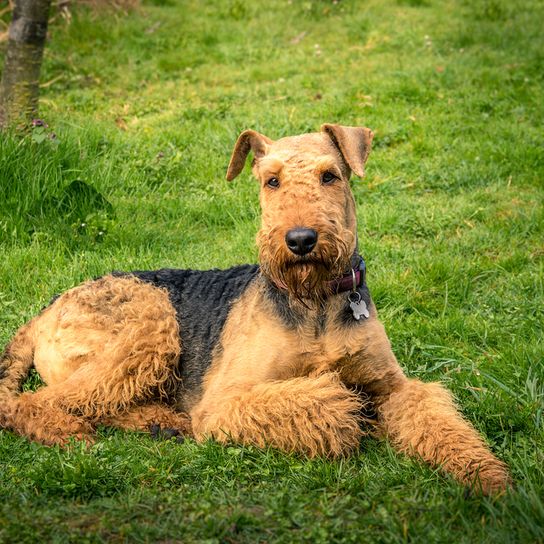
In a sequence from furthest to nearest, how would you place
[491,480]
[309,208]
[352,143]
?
1. [352,143]
2. [309,208]
3. [491,480]

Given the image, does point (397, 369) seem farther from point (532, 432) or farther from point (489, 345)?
point (489, 345)

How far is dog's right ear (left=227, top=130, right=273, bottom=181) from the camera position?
4105 millimetres

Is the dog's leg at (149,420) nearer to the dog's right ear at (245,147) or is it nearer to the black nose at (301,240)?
the black nose at (301,240)

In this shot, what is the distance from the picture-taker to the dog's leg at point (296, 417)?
3295 millimetres

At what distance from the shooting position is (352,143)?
149 inches

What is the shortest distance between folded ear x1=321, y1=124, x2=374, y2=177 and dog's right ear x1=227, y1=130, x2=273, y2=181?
0.41 m

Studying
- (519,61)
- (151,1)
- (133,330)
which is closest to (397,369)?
(133,330)

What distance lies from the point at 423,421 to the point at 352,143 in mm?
1422

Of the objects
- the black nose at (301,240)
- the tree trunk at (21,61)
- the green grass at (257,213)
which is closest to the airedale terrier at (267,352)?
the black nose at (301,240)

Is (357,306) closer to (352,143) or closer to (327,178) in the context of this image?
(327,178)

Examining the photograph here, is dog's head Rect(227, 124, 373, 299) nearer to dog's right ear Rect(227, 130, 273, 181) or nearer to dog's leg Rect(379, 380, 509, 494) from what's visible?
dog's right ear Rect(227, 130, 273, 181)

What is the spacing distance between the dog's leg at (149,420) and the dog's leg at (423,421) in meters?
0.92

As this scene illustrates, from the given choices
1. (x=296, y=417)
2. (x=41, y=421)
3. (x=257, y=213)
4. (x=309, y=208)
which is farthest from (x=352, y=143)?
(x=257, y=213)

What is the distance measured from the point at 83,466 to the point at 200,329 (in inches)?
45.7
